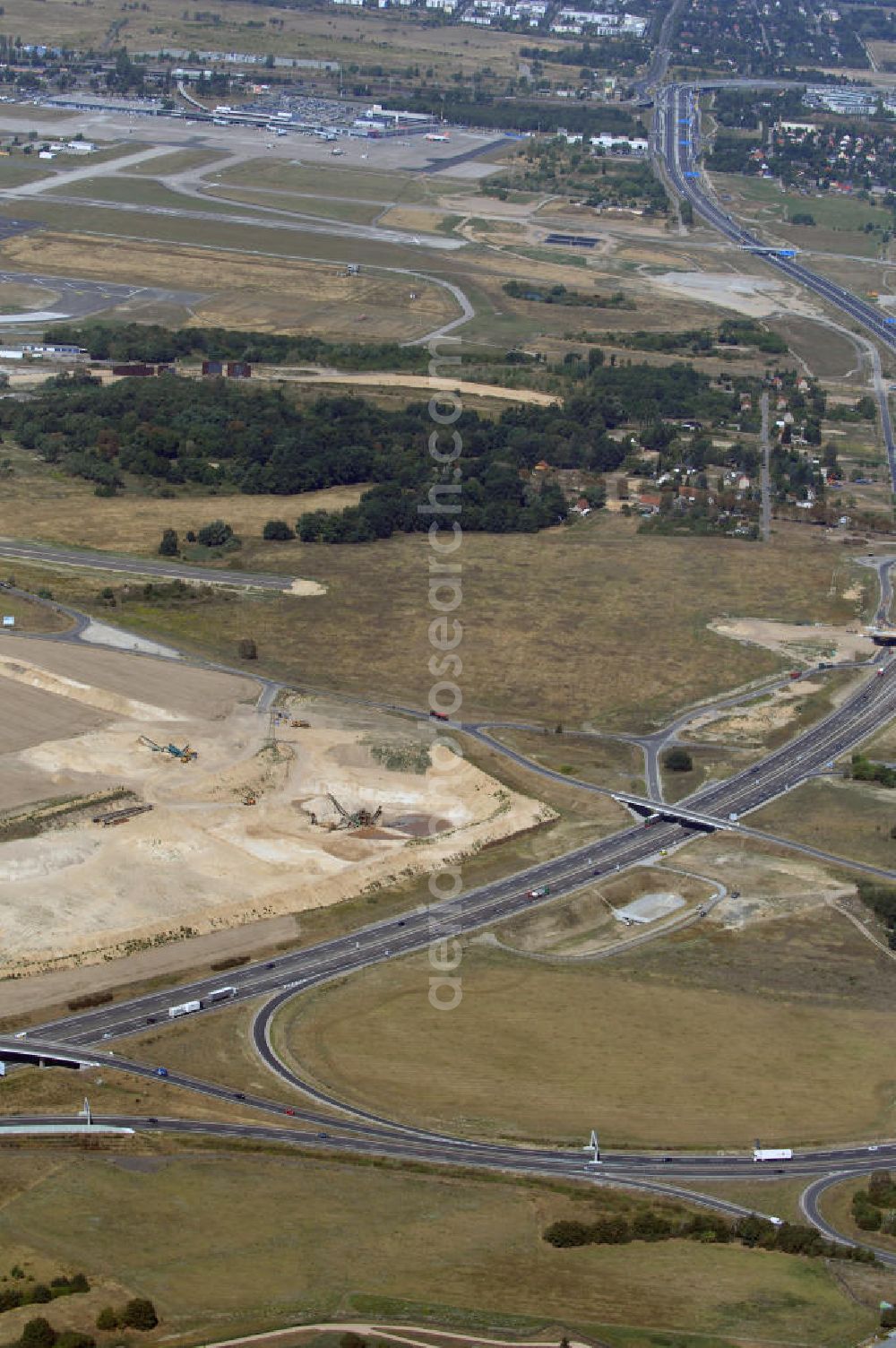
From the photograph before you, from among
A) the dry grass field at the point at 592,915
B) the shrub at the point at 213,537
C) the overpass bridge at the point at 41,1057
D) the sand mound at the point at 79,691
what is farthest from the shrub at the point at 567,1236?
the shrub at the point at 213,537

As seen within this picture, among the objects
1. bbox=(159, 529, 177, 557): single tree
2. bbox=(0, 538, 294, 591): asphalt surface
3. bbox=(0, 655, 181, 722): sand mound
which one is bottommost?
bbox=(0, 655, 181, 722): sand mound

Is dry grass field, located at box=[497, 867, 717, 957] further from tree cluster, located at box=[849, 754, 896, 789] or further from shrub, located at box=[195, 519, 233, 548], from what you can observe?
shrub, located at box=[195, 519, 233, 548]

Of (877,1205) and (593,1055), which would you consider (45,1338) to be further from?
(877,1205)

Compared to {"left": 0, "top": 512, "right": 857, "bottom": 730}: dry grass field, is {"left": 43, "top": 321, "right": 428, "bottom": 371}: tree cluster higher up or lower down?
higher up

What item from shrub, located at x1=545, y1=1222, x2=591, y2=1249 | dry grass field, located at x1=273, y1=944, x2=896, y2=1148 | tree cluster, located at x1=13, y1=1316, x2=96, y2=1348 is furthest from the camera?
dry grass field, located at x1=273, y1=944, x2=896, y2=1148

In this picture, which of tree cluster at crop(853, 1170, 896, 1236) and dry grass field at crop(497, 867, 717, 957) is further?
dry grass field at crop(497, 867, 717, 957)

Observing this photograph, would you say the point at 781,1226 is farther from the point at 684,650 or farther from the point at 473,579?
the point at 473,579

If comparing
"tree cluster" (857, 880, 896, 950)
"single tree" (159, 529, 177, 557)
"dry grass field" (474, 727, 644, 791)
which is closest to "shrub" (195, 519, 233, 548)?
"single tree" (159, 529, 177, 557)
